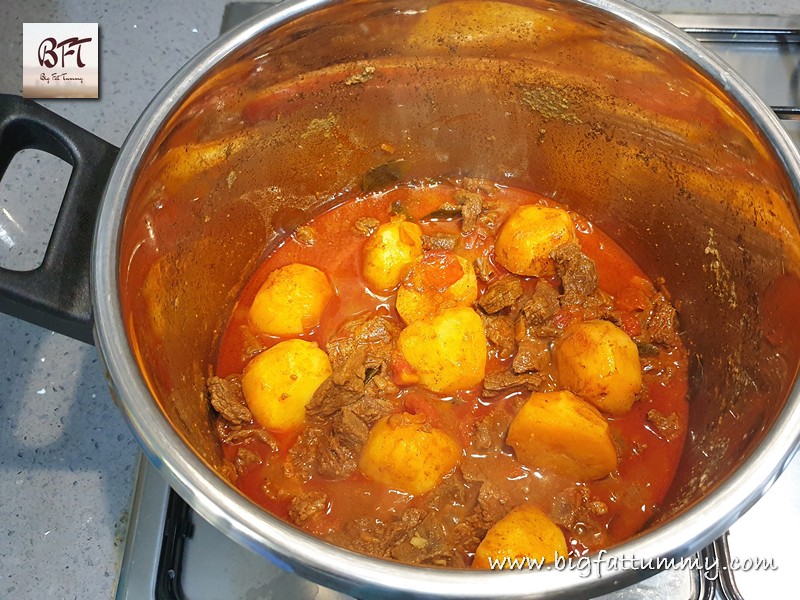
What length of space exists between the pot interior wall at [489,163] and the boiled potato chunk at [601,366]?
156 millimetres

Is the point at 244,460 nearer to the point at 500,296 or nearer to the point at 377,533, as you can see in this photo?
the point at 377,533

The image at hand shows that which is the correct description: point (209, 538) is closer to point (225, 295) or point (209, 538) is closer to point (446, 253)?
point (225, 295)

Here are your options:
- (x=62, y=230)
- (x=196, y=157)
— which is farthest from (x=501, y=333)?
(x=62, y=230)

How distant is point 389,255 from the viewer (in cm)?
140

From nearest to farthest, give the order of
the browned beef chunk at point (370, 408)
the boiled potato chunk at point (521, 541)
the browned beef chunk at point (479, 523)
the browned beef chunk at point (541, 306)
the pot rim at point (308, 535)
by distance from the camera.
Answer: the pot rim at point (308, 535) → the boiled potato chunk at point (521, 541) → the browned beef chunk at point (479, 523) → the browned beef chunk at point (370, 408) → the browned beef chunk at point (541, 306)

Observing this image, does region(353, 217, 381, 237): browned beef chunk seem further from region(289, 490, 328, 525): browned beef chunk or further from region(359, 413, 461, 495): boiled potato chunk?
region(289, 490, 328, 525): browned beef chunk

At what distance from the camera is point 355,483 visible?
1.22 m

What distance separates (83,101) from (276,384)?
0.95 m

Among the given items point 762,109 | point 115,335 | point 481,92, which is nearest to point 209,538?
point 115,335

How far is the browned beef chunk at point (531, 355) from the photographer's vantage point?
4.24ft

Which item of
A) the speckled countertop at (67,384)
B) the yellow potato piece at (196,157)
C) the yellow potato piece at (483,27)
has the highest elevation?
the yellow potato piece at (483,27)

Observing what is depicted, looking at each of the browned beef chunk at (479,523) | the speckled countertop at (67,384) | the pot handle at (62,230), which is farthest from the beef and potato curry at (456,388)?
the pot handle at (62,230)

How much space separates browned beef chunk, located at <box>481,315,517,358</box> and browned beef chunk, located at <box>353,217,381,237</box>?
0.32 m

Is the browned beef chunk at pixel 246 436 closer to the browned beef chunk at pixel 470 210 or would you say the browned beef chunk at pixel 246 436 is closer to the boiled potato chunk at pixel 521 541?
the boiled potato chunk at pixel 521 541
